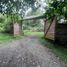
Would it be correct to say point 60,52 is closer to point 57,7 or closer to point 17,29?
point 57,7

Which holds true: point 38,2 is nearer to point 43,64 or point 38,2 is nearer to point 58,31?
point 43,64

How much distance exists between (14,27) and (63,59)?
40.0 ft

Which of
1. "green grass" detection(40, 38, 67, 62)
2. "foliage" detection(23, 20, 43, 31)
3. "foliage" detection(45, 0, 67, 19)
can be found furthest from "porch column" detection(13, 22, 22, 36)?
"foliage" detection(23, 20, 43, 31)

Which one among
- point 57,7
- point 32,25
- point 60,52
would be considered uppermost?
point 57,7

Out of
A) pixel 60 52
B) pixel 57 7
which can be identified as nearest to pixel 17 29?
pixel 57 7

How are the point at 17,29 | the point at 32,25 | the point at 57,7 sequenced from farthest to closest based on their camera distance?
the point at 32,25 → the point at 17,29 → the point at 57,7

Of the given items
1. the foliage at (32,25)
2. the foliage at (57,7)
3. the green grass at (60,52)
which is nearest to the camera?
the green grass at (60,52)

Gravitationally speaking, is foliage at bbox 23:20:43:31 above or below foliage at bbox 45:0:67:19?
below

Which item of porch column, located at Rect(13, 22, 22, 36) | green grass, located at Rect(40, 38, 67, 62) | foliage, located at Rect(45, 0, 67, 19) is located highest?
foliage, located at Rect(45, 0, 67, 19)

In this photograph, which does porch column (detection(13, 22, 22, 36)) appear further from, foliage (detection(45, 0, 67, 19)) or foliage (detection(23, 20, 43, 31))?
foliage (detection(23, 20, 43, 31))

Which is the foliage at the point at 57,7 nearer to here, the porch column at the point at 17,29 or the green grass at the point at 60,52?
the green grass at the point at 60,52

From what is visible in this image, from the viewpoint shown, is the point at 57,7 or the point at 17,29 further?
the point at 17,29

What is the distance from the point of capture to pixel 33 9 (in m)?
5.10

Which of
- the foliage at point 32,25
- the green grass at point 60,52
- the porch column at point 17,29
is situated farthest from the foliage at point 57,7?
the foliage at point 32,25
